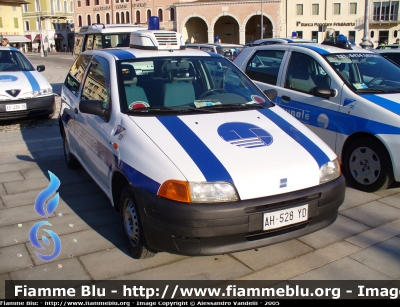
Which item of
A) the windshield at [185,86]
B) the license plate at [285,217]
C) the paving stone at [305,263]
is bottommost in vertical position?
the paving stone at [305,263]

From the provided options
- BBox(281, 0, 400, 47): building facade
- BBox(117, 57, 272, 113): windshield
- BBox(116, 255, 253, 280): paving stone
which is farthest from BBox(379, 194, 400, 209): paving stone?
BBox(281, 0, 400, 47): building facade

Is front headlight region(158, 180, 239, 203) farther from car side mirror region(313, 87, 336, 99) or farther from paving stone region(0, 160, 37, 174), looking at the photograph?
paving stone region(0, 160, 37, 174)

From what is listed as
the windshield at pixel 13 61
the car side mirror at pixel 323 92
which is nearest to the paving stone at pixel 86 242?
the car side mirror at pixel 323 92

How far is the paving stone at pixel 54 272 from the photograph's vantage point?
346 centimetres

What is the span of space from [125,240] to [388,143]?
3.04 metres

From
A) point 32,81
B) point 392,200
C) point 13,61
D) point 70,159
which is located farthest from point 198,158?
point 13,61

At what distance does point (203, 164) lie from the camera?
10.7 ft

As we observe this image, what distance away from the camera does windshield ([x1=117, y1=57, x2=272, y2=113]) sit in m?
4.14

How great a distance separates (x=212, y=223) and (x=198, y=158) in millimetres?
517

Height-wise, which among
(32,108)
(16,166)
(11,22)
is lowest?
(16,166)

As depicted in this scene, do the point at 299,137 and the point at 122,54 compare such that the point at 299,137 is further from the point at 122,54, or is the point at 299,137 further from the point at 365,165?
the point at 122,54

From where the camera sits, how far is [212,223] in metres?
3.09

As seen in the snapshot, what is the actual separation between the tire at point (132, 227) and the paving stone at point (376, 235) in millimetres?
1868

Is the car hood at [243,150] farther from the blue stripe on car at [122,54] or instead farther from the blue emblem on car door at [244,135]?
the blue stripe on car at [122,54]
